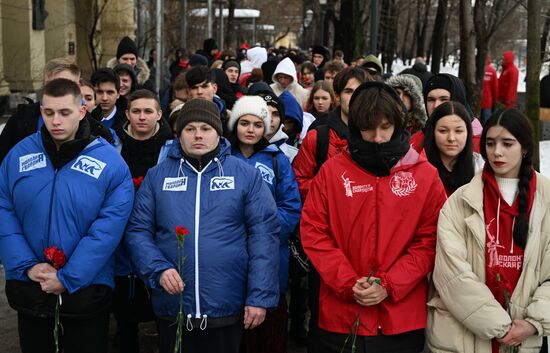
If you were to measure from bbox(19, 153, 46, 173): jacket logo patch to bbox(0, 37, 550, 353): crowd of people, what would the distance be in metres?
0.01

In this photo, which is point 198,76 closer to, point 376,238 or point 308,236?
point 308,236

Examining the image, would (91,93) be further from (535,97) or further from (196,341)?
(535,97)

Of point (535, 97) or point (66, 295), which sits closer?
point (66, 295)

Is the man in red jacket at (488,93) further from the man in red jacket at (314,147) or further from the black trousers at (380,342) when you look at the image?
the black trousers at (380,342)

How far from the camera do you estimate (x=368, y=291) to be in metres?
3.64

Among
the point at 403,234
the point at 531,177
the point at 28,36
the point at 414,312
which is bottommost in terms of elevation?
the point at 414,312

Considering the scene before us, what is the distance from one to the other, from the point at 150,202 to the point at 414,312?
1583 millimetres

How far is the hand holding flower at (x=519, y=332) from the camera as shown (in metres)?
3.58

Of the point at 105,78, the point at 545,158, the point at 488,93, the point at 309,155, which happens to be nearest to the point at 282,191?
the point at 309,155

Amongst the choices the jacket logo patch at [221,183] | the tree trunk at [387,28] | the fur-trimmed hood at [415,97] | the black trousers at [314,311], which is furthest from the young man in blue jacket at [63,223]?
the tree trunk at [387,28]

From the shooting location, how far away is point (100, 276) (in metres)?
4.21

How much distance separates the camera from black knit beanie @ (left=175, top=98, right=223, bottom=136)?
430 cm

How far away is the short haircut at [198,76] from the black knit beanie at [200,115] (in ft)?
6.43

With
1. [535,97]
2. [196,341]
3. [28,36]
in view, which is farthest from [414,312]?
[28,36]
